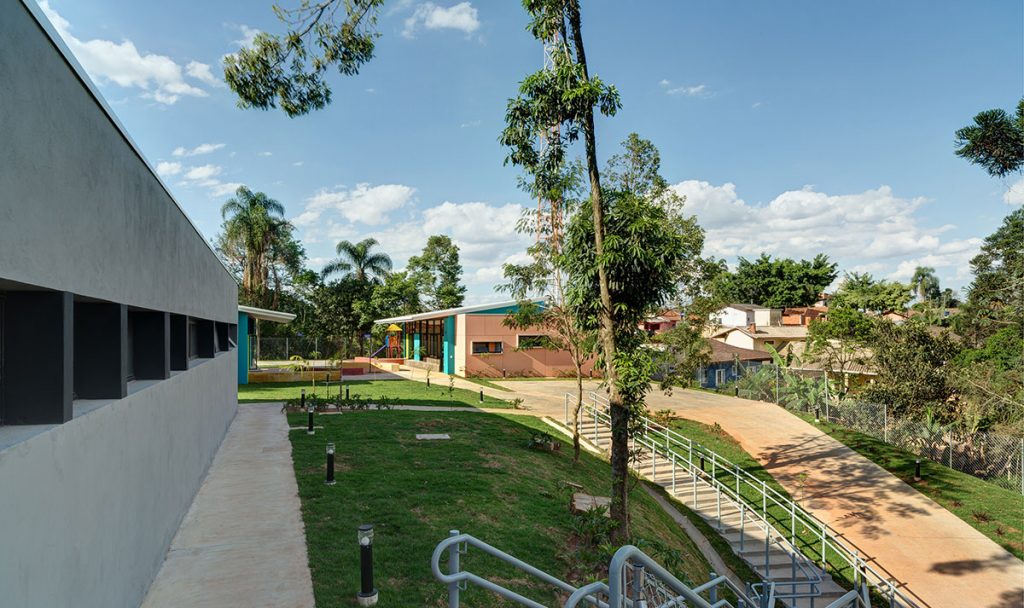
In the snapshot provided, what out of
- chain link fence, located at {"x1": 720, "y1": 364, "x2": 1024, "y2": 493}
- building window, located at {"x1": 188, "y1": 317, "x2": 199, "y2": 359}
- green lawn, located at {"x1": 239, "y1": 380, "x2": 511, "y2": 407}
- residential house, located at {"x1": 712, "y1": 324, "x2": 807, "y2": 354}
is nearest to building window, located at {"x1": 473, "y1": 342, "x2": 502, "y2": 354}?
green lawn, located at {"x1": 239, "y1": 380, "x2": 511, "y2": 407}

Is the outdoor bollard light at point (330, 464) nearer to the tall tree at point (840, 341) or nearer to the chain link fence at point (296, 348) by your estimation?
the tall tree at point (840, 341)

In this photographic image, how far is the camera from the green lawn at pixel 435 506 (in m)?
6.80

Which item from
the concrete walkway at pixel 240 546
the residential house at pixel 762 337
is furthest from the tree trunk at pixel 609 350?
the residential house at pixel 762 337

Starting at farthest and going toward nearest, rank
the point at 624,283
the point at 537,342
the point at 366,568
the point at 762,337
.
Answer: the point at 762,337, the point at 537,342, the point at 624,283, the point at 366,568

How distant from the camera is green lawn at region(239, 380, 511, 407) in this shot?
22.9m

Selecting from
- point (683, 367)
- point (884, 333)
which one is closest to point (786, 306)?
point (884, 333)

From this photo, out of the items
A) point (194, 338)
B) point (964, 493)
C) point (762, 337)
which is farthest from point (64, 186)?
point (762, 337)

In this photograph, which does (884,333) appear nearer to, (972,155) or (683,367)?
(972,155)

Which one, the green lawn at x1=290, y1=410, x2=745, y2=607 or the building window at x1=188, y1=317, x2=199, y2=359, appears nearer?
the green lawn at x1=290, y1=410, x2=745, y2=607

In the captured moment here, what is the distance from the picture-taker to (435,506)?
9312 millimetres

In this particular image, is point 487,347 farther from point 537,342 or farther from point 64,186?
point 64,186

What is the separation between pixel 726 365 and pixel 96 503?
37973mm

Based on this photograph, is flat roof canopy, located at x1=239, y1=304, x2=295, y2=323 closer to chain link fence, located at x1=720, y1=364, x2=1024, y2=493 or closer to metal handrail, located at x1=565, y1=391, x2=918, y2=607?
metal handrail, located at x1=565, y1=391, x2=918, y2=607

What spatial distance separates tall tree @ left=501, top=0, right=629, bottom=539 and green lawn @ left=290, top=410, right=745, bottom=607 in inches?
68.3
